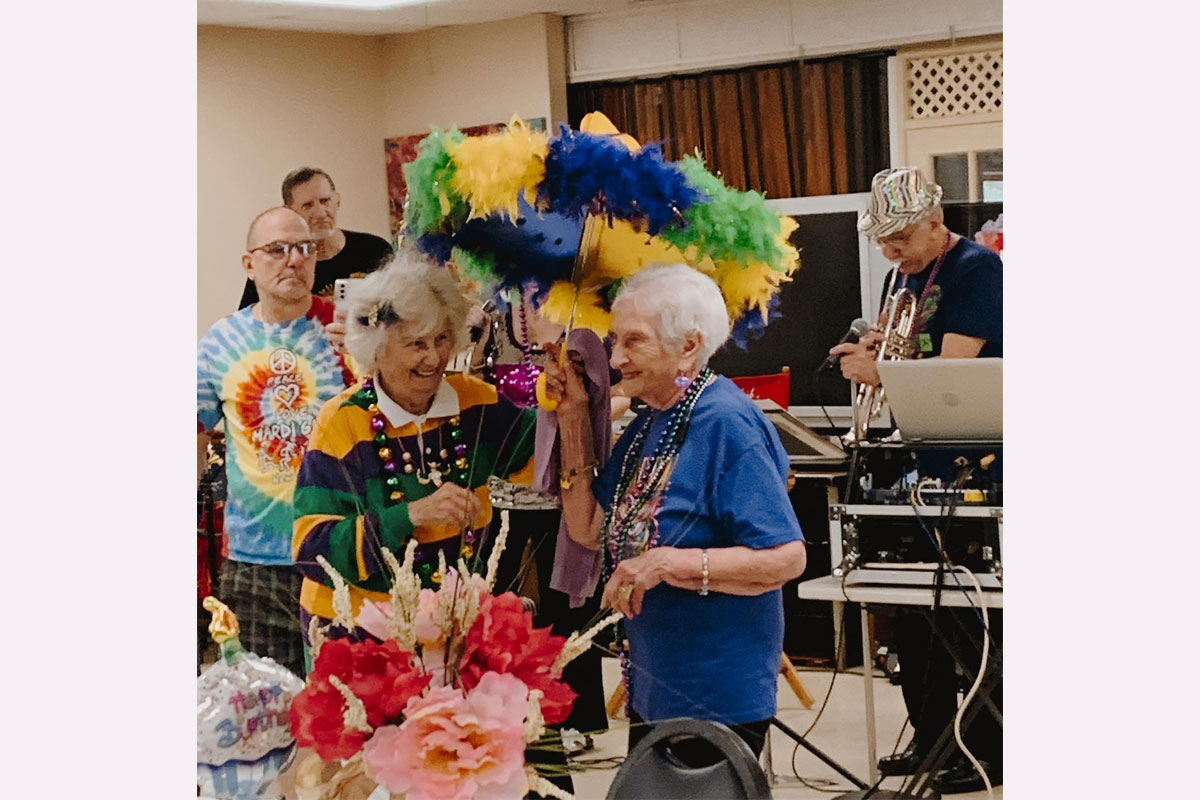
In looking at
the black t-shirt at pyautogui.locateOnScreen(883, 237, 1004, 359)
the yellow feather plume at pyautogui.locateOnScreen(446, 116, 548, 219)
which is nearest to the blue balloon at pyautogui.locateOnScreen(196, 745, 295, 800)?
the yellow feather plume at pyautogui.locateOnScreen(446, 116, 548, 219)

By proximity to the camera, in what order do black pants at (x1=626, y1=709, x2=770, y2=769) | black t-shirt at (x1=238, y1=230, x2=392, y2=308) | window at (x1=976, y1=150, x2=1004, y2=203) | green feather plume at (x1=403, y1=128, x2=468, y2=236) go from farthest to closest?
1. black t-shirt at (x1=238, y1=230, x2=392, y2=308)
2. green feather plume at (x1=403, y1=128, x2=468, y2=236)
3. window at (x1=976, y1=150, x2=1004, y2=203)
4. black pants at (x1=626, y1=709, x2=770, y2=769)

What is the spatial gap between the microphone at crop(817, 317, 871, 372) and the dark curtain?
0.71 feet

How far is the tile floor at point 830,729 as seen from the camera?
7.56 feet

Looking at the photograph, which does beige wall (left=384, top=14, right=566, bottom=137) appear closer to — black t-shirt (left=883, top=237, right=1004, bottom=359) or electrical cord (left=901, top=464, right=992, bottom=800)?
black t-shirt (left=883, top=237, right=1004, bottom=359)

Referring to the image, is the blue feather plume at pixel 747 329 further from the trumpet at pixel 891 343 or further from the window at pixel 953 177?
the window at pixel 953 177

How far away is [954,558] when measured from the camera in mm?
2246

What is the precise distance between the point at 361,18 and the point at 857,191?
0.98 meters

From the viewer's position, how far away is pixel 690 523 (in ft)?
7.32

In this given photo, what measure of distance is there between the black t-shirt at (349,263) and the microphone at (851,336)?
78 centimetres

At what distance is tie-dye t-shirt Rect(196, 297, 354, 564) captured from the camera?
2.58 meters

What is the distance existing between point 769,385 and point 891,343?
0.69 ft

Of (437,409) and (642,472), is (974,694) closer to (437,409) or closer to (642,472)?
(642,472)
